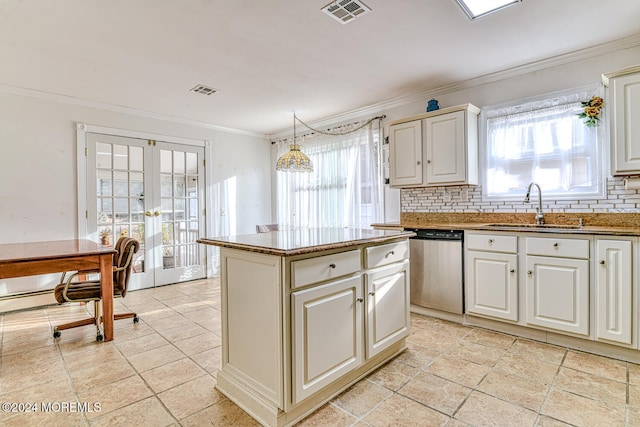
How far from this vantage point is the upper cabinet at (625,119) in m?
2.34

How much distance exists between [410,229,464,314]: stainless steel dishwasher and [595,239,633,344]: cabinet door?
0.96 m

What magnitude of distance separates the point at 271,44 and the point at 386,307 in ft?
7.34

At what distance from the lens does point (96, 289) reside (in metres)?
2.81

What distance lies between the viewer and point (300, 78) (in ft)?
11.2

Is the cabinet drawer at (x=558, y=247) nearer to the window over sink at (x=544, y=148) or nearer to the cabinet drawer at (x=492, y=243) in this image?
the cabinet drawer at (x=492, y=243)

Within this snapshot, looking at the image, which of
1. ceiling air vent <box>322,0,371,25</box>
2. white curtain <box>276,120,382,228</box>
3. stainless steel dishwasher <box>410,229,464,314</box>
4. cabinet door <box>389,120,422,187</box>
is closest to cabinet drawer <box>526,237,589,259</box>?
stainless steel dishwasher <box>410,229,464,314</box>

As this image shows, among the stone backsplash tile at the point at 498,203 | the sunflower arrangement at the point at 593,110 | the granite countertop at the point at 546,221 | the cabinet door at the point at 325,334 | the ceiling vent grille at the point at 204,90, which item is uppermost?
the ceiling vent grille at the point at 204,90

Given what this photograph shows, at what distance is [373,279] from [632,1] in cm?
249

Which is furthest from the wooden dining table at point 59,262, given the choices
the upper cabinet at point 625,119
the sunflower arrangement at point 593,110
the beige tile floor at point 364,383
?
the sunflower arrangement at point 593,110

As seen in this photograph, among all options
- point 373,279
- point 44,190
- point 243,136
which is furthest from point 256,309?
point 243,136

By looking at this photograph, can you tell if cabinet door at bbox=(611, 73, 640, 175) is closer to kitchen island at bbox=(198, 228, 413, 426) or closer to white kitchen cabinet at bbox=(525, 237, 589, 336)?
white kitchen cabinet at bbox=(525, 237, 589, 336)

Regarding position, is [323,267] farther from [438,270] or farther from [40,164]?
[40,164]

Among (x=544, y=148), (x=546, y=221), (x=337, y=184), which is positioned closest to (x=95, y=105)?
(x=337, y=184)

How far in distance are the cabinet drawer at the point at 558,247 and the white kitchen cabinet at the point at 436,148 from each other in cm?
88
